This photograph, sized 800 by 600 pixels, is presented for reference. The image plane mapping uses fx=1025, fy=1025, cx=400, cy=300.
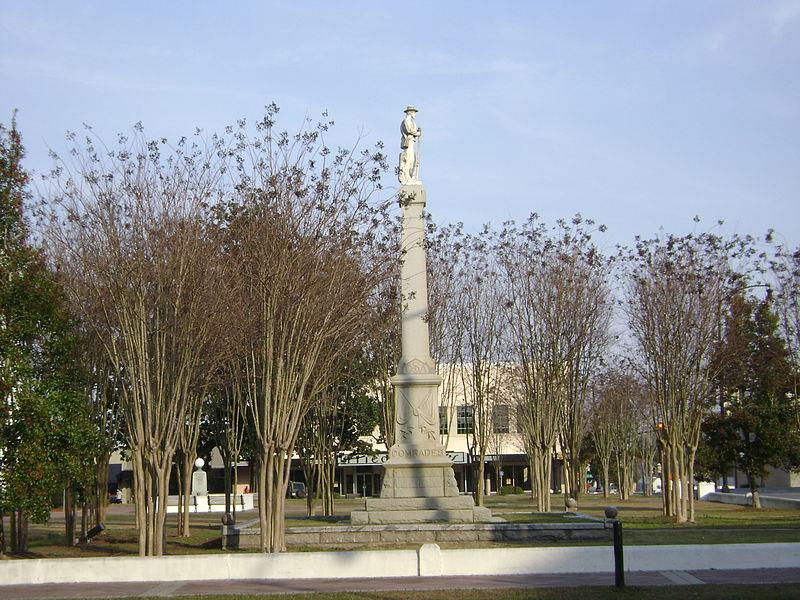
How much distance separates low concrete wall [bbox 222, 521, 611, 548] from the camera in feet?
77.3

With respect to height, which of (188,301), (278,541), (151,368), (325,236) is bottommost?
(278,541)

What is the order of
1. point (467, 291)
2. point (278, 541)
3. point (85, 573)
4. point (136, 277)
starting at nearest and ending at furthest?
point (85, 573), point (136, 277), point (278, 541), point (467, 291)

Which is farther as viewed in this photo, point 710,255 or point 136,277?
point 710,255

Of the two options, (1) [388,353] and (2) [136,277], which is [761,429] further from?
(2) [136,277]

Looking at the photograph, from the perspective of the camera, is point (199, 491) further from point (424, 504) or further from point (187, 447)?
point (424, 504)

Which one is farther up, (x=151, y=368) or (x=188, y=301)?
(x=188, y=301)

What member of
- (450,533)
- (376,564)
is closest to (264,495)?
(450,533)

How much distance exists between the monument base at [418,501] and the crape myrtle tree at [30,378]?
24.8ft

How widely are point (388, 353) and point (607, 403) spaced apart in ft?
75.7

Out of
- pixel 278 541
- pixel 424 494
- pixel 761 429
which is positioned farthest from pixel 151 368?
pixel 761 429

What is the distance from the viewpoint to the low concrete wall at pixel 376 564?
1623 cm

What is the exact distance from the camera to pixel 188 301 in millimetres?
20812

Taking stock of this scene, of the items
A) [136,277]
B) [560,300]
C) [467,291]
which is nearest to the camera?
[136,277]

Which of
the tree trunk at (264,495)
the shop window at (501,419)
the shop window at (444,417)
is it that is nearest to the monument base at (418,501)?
the tree trunk at (264,495)
